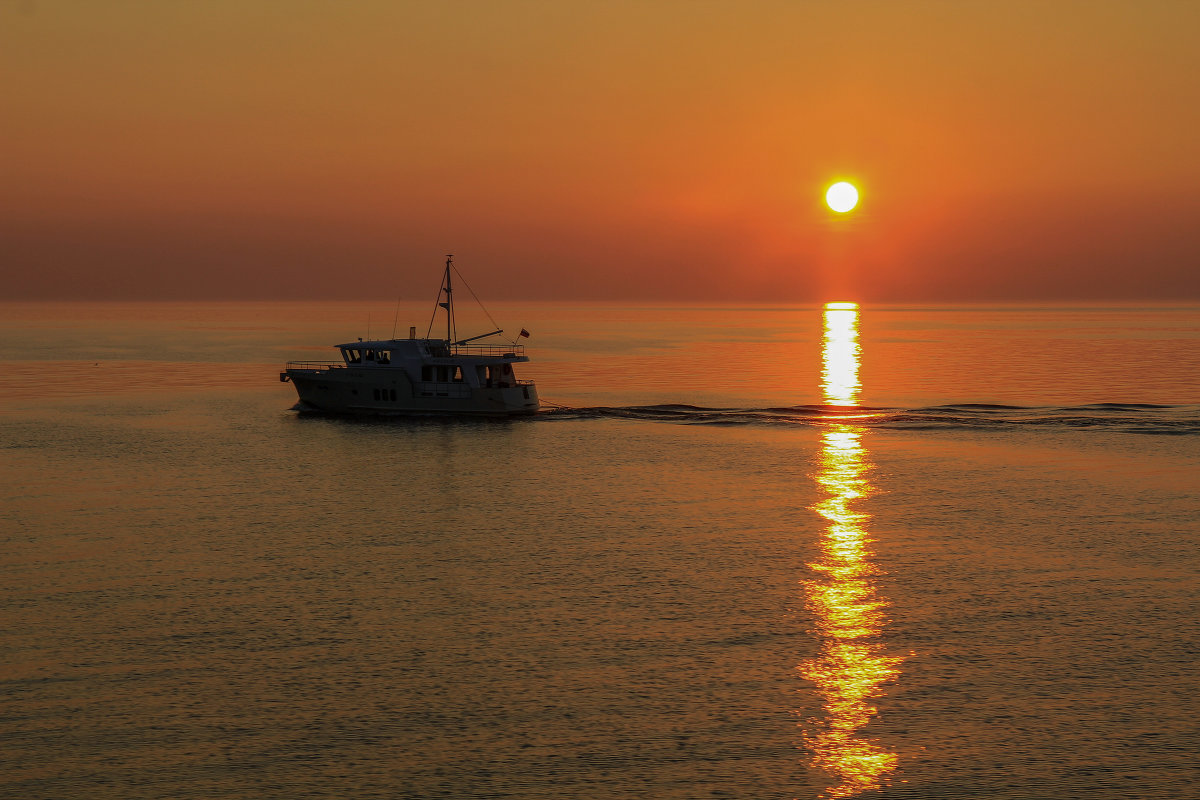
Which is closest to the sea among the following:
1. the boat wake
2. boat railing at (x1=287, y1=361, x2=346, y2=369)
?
the boat wake

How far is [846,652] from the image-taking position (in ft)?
97.1

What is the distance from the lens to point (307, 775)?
21.8 metres

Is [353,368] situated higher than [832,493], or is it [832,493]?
[353,368]

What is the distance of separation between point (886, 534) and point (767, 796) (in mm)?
25618

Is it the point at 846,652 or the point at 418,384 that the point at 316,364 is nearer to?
the point at 418,384

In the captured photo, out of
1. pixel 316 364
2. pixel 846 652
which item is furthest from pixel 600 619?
pixel 316 364

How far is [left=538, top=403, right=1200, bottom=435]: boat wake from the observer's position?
8094 cm

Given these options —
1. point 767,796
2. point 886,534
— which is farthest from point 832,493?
point 767,796

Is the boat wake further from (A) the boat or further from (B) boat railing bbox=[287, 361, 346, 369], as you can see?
(B) boat railing bbox=[287, 361, 346, 369]

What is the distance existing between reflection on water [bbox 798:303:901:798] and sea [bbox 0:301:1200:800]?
0.42 ft

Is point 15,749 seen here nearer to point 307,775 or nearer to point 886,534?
point 307,775

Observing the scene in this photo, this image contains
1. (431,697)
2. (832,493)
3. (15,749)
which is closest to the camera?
(15,749)

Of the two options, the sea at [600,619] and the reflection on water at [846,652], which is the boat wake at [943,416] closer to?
the sea at [600,619]

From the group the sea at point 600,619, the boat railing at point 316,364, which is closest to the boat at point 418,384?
the boat railing at point 316,364
